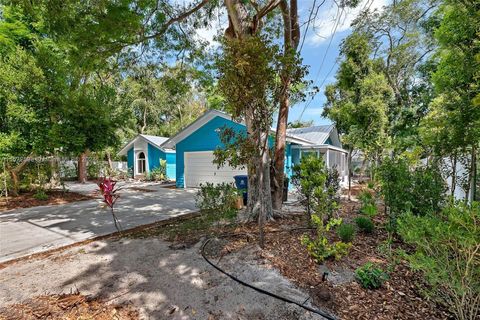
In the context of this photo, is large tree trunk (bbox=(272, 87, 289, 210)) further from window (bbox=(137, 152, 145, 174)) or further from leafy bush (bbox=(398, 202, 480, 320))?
window (bbox=(137, 152, 145, 174))

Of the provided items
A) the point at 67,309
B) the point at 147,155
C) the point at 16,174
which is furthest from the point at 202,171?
the point at 67,309

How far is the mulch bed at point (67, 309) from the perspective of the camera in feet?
8.14

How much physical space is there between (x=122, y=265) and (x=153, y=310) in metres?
1.34

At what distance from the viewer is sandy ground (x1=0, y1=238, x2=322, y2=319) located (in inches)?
99.4

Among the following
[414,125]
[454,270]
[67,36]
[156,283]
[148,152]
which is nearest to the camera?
[454,270]

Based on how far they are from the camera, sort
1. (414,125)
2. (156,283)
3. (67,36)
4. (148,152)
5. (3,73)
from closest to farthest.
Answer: (156,283) → (67,36) → (3,73) → (414,125) → (148,152)

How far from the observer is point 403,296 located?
265 centimetres

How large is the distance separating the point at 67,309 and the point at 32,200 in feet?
31.5

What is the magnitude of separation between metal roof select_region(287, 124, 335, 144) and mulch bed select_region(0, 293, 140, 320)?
12367 millimetres

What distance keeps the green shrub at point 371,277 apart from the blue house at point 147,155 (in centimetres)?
1555

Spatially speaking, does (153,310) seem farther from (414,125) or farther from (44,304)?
(414,125)

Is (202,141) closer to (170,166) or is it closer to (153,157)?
(170,166)

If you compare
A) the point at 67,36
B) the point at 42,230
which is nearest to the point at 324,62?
the point at 67,36

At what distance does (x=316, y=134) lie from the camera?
14.6 meters
